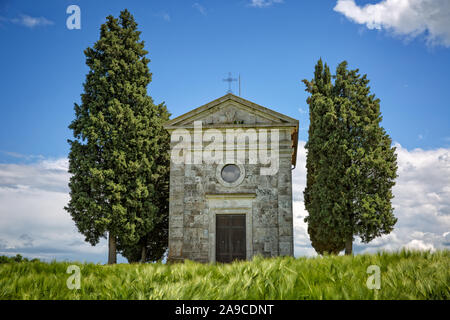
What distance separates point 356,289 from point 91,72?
2144 cm

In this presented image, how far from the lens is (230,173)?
66.2ft

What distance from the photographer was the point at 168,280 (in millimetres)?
8742

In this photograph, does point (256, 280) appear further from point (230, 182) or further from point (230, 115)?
point (230, 115)

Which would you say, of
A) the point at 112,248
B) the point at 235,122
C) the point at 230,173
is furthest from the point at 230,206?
Result: the point at 112,248

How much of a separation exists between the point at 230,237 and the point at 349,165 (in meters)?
8.39

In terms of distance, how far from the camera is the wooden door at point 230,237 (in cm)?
1927

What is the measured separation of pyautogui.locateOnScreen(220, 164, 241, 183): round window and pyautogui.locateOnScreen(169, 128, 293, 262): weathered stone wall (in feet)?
1.31

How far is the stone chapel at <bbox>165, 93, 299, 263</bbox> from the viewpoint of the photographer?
1933cm

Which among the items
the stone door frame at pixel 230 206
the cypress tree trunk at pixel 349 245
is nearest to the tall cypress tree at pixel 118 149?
the stone door frame at pixel 230 206

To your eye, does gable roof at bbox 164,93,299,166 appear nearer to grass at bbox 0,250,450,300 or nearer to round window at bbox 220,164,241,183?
round window at bbox 220,164,241,183

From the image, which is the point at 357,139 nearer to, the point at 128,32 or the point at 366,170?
the point at 366,170
